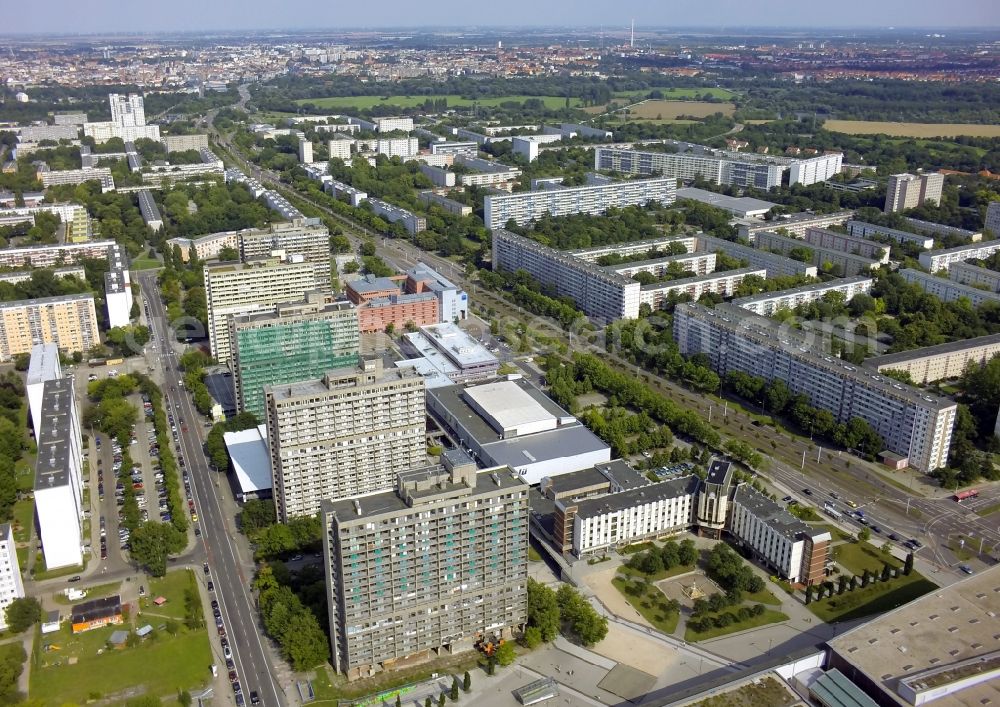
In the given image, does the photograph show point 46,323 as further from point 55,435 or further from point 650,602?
point 650,602

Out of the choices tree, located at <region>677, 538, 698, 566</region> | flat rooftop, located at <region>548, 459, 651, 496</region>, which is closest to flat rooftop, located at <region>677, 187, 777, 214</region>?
flat rooftop, located at <region>548, 459, 651, 496</region>

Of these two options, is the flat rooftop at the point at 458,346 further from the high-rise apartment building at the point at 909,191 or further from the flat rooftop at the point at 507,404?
the high-rise apartment building at the point at 909,191

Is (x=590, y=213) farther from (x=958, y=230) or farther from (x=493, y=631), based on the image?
(x=493, y=631)

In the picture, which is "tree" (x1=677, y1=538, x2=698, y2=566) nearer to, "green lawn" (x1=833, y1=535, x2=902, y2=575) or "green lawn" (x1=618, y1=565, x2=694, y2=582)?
"green lawn" (x1=618, y1=565, x2=694, y2=582)

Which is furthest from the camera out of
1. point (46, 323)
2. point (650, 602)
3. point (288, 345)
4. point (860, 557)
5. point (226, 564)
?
point (46, 323)

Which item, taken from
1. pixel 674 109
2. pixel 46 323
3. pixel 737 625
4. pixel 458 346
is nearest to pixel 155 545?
pixel 737 625

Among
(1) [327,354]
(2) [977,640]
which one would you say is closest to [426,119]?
(1) [327,354]

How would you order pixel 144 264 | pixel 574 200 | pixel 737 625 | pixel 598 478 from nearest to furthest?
pixel 737 625 → pixel 598 478 → pixel 144 264 → pixel 574 200
